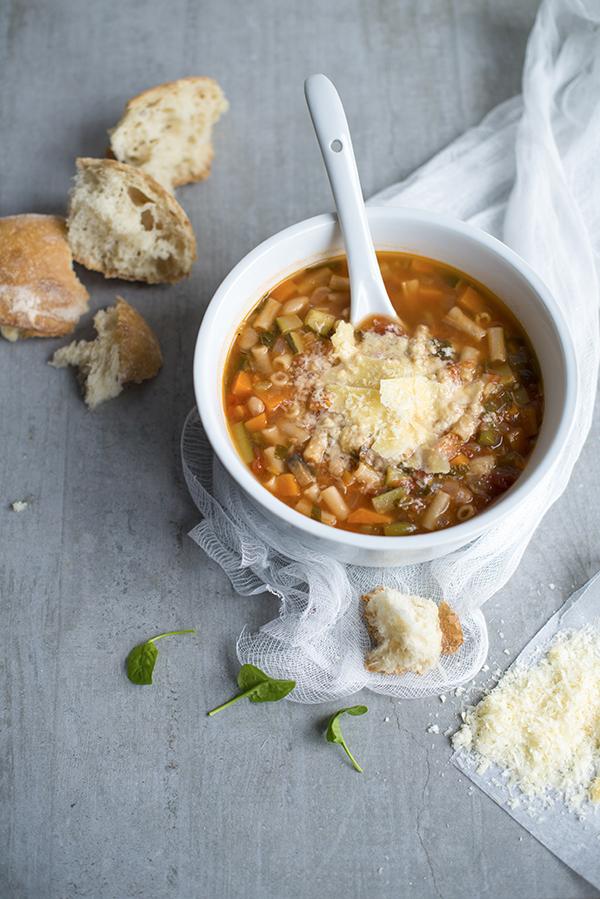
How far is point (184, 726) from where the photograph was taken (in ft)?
9.46

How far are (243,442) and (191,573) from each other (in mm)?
545

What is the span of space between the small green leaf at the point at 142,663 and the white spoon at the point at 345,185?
125 centimetres

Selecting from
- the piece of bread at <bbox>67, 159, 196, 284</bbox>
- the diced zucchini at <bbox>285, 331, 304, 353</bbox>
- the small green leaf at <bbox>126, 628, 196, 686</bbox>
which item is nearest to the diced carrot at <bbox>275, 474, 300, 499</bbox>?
the diced zucchini at <bbox>285, 331, 304, 353</bbox>

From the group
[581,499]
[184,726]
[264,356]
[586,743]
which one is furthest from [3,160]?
[586,743]

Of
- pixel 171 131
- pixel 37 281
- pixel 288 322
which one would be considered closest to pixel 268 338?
pixel 288 322

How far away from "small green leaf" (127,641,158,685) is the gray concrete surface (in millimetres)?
50

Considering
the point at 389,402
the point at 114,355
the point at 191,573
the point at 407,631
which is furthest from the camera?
the point at 114,355

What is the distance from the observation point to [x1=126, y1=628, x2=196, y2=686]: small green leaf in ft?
9.50

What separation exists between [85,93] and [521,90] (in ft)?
5.77

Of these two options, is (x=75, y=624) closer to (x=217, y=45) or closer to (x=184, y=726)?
(x=184, y=726)

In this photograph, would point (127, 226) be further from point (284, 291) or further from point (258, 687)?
point (258, 687)

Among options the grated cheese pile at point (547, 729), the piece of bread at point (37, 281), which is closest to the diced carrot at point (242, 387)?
the piece of bread at point (37, 281)

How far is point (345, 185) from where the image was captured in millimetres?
2795

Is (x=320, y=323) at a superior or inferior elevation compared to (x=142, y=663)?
superior
